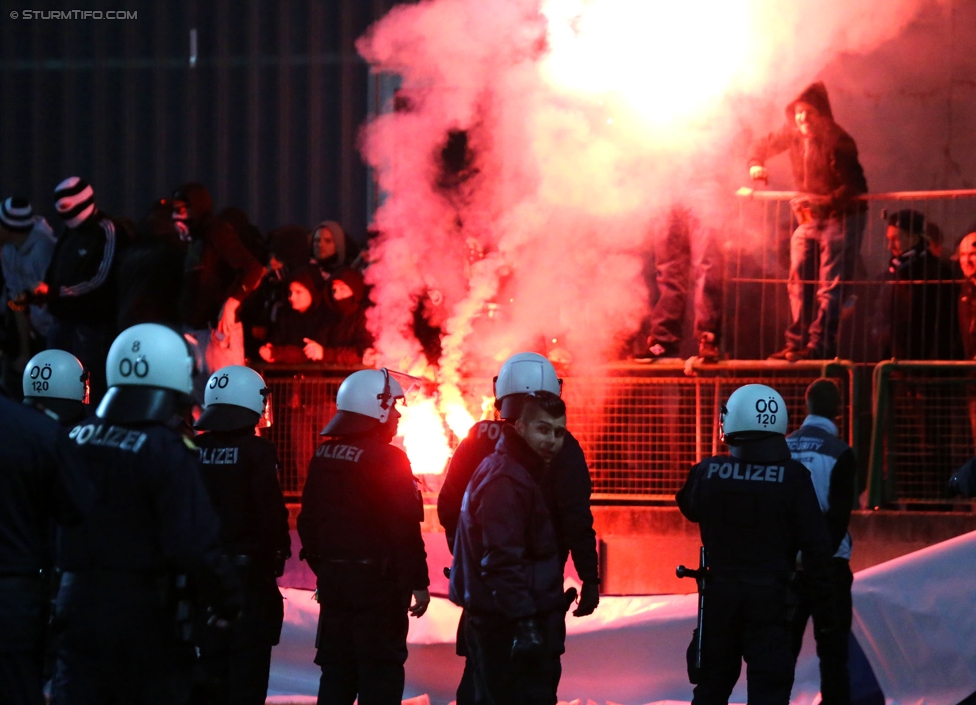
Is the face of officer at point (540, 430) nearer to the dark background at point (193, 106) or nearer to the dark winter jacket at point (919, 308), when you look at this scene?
the dark winter jacket at point (919, 308)

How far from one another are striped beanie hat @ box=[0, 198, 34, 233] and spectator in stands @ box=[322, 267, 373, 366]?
292cm

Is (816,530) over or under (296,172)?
under

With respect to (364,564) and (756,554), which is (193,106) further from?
(756,554)

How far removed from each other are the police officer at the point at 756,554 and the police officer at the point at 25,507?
10.3 ft

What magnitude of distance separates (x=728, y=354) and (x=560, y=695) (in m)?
3.53

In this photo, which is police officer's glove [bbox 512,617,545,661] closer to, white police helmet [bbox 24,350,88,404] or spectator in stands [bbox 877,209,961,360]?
white police helmet [bbox 24,350,88,404]

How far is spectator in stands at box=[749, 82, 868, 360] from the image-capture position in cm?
919

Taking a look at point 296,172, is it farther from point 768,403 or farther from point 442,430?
point 768,403

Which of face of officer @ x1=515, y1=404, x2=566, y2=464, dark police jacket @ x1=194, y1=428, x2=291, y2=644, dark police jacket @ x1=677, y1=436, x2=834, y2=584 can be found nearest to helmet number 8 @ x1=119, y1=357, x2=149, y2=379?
face of officer @ x1=515, y1=404, x2=566, y2=464

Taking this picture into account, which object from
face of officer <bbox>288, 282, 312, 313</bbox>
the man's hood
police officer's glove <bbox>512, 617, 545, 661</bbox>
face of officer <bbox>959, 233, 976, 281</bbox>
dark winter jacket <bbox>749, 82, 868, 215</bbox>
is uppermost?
the man's hood

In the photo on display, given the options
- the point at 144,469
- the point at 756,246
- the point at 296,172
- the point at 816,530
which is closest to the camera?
the point at 144,469

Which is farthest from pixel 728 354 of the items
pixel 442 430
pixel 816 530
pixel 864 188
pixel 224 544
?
pixel 224 544

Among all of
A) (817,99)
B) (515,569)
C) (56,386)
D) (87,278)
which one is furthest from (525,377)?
(87,278)

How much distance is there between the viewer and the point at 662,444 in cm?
922
